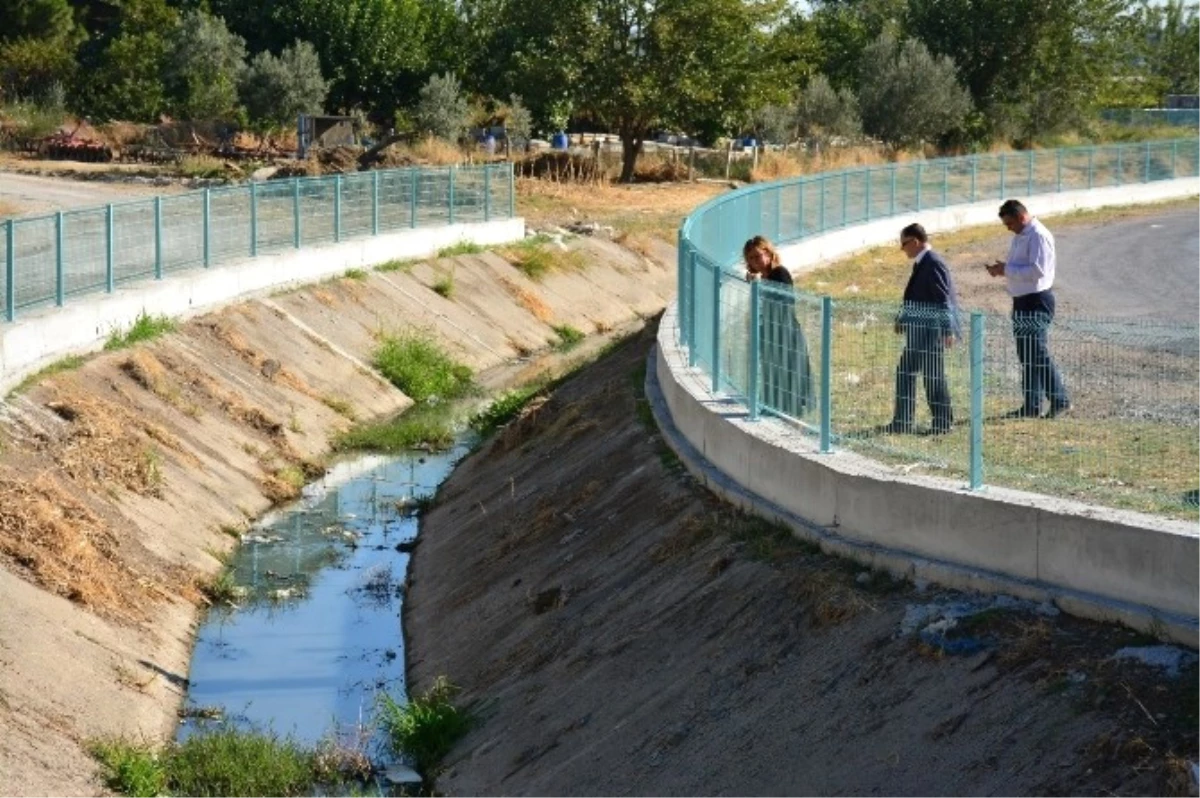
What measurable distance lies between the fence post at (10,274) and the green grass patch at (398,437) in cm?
487

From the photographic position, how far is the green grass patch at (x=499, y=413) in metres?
27.3

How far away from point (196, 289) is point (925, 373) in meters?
16.2

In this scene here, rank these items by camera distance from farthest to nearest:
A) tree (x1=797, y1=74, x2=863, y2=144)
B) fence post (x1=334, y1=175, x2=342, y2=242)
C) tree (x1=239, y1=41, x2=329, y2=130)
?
1. tree (x1=797, y1=74, x2=863, y2=144)
2. tree (x1=239, y1=41, x2=329, y2=130)
3. fence post (x1=334, y1=175, x2=342, y2=242)

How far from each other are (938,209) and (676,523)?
27900 millimetres

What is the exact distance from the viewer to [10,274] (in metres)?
23.2

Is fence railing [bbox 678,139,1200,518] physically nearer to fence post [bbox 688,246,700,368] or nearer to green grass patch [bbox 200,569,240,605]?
fence post [bbox 688,246,700,368]

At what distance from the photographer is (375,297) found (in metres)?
33.2

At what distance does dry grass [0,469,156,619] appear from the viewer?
56.3 ft

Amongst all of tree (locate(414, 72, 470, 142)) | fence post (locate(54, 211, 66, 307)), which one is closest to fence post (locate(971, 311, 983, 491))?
fence post (locate(54, 211, 66, 307))

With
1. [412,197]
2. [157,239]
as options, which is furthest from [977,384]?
[412,197]

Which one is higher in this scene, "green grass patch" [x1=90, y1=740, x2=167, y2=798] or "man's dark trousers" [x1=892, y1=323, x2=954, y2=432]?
"man's dark trousers" [x1=892, y1=323, x2=954, y2=432]

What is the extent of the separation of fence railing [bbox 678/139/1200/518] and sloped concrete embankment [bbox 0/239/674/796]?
198 inches

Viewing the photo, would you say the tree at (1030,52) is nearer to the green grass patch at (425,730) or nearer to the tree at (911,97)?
the tree at (911,97)

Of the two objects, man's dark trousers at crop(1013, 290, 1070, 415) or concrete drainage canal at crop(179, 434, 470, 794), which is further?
concrete drainage canal at crop(179, 434, 470, 794)
